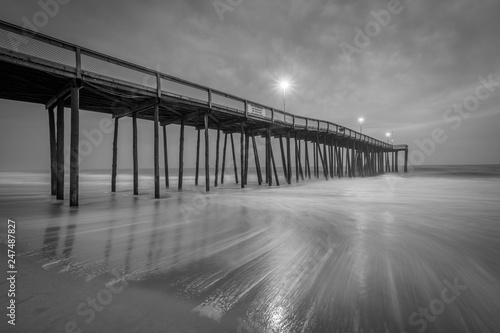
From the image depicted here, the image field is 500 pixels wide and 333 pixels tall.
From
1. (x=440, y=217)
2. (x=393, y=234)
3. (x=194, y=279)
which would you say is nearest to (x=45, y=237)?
(x=194, y=279)

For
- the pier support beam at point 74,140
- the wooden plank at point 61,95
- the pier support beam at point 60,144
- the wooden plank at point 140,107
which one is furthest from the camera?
the wooden plank at point 140,107

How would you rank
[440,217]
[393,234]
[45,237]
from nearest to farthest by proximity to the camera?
[45,237]
[393,234]
[440,217]

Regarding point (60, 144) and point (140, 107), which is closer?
point (60, 144)

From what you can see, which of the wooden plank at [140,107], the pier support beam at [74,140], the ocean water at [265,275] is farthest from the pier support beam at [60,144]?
the ocean water at [265,275]

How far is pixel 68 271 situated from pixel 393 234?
606 cm

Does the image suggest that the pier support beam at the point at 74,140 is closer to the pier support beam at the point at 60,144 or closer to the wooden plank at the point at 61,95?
the wooden plank at the point at 61,95

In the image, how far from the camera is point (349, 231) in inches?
197

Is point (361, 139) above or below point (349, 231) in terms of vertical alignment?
above

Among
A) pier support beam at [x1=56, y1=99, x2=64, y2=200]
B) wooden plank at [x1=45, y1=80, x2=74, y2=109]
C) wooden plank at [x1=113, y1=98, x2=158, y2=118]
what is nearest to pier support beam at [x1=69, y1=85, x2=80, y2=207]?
wooden plank at [x1=45, y1=80, x2=74, y2=109]

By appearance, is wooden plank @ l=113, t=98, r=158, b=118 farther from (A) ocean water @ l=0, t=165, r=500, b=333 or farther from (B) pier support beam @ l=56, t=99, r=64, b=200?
(A) ocean water @ l=0, t=165, r=500, b=333

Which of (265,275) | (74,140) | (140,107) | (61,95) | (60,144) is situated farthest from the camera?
(140,107)

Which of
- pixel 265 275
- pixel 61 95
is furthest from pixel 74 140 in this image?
pixel 265 275

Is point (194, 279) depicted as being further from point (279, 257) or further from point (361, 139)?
point (361, 139)

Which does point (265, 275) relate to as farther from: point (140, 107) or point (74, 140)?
point (140, 107)
